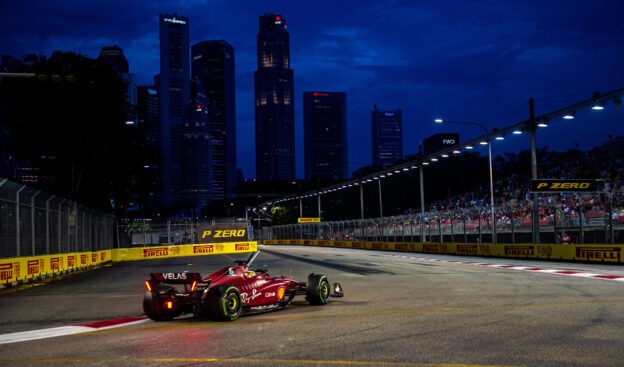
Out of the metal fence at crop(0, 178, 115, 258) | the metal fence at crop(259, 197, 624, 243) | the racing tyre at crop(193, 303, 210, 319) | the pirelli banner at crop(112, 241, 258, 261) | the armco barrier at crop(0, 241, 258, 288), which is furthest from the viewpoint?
the pirelli banner at crop(112, 241, 258, 261)

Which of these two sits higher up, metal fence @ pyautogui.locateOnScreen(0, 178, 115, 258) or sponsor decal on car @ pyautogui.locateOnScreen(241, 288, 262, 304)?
metal fence @ pyautogui.locateOnScreen(0, 178, 115, 258)

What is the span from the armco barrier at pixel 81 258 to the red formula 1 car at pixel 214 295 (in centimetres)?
1143

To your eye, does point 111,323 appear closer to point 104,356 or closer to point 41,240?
point 104,356

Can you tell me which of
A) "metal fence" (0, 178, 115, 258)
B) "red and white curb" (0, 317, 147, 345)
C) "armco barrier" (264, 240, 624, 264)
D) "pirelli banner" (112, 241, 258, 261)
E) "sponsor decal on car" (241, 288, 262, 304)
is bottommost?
"pirelli banner" (112, 241, 258, 261)

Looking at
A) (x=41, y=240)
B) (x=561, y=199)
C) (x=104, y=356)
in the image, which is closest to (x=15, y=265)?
(x=41, y=240)

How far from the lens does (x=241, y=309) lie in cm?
1056

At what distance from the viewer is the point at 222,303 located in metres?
10.0

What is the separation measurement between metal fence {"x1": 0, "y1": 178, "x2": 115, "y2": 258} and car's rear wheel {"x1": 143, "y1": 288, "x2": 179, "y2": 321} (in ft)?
37.7

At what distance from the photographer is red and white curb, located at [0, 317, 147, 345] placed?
29.6 ft

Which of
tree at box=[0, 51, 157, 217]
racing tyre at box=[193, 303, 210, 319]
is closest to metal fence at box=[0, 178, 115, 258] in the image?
tree at box=[0, 51, 157, 217]

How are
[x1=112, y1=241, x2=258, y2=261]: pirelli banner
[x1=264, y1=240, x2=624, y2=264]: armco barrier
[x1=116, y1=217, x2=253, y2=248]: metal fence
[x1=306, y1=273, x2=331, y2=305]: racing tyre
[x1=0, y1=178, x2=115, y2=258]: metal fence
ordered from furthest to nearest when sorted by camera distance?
[x1=116, y1=217, x2=253, y2=248]: metal fence < [x1=112, y1=241, x2=258, y2=261]: pirelli banner < [x1=264, y1=240, x2=624, y2=264]: armco barrier < [x1=0, y1=178, x2=115, y2=258]: metal fence < [x1=306, y1=273, x2=331, y2=305]: racing tyre

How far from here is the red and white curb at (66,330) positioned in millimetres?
9014

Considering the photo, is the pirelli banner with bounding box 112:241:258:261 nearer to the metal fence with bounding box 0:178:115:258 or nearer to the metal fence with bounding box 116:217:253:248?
the metal fence with bounding box 116:217:253:248

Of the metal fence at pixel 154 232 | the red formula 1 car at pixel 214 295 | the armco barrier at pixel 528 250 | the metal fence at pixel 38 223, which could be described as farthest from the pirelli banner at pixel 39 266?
the armco barrier at pixel 528 250
